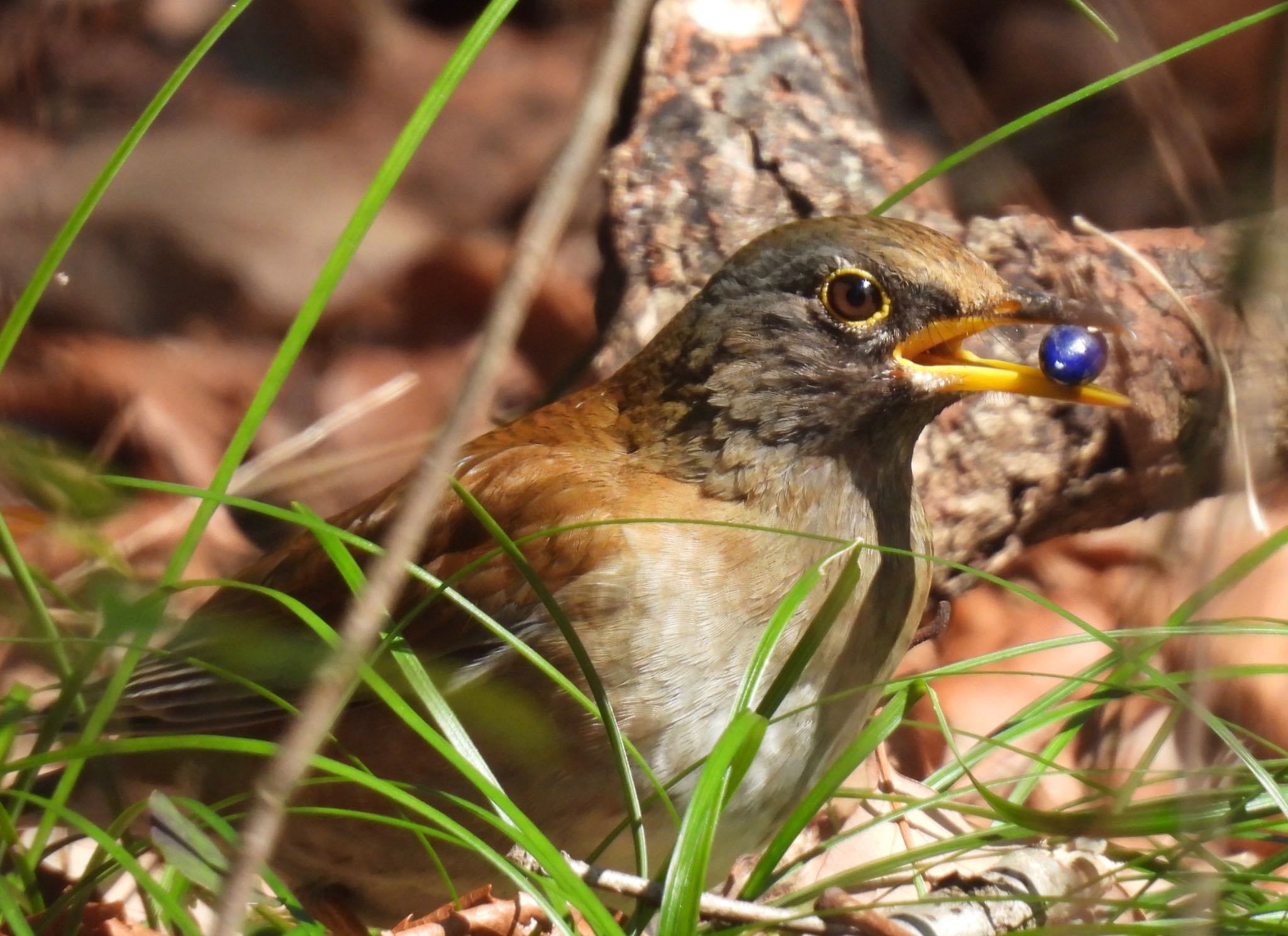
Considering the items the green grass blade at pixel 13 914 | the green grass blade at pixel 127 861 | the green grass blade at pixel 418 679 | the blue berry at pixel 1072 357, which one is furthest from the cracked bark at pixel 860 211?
the green grass blade at pixel 13 914

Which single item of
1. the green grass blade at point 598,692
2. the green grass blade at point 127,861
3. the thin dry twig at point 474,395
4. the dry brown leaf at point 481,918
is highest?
the thin dry twig at point 474,395

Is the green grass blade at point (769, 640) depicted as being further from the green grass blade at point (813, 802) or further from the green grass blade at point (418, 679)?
the green grass blade at point (418, 679)

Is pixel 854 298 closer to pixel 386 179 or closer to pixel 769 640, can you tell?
pixel 769 640

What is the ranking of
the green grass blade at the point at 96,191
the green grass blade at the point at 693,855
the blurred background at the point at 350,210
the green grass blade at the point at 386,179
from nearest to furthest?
the green grass blade at the point at 693,855, the green grass blade at the point at 386,179, the green grass blade at the point at 96,191, the blurred background at the point at 350,210

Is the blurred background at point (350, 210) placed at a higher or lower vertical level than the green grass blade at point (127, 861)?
higher

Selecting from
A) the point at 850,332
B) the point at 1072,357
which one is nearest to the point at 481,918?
the point at 850,332

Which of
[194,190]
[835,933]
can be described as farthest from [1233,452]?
[194,190]

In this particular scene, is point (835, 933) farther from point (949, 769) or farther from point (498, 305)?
point (498, 305)
